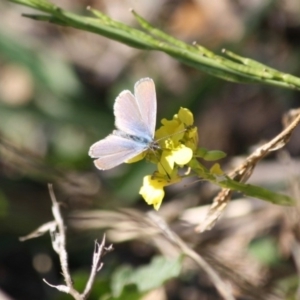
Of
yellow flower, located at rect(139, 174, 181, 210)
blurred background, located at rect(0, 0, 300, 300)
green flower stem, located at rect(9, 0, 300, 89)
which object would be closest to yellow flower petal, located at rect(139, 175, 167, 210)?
yellow flower, located at rect(139, 174, 181, 210)

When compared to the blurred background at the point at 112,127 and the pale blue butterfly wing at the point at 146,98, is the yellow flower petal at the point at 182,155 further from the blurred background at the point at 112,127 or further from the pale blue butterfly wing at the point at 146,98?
the blurred background at the point at 112,127

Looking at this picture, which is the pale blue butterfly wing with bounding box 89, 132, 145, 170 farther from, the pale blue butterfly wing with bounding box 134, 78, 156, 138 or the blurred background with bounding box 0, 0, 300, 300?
the blurred background with bounding box 0, 0, 300, 300

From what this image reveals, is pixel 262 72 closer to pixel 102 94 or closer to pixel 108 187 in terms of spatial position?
pixel 108 187

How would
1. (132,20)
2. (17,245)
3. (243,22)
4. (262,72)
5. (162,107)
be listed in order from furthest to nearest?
(132,20) < (243,22) < (162,107) < (17,245) < (262,72)

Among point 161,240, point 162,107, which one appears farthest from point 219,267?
point 162,107

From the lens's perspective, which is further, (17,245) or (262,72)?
(17,245)
